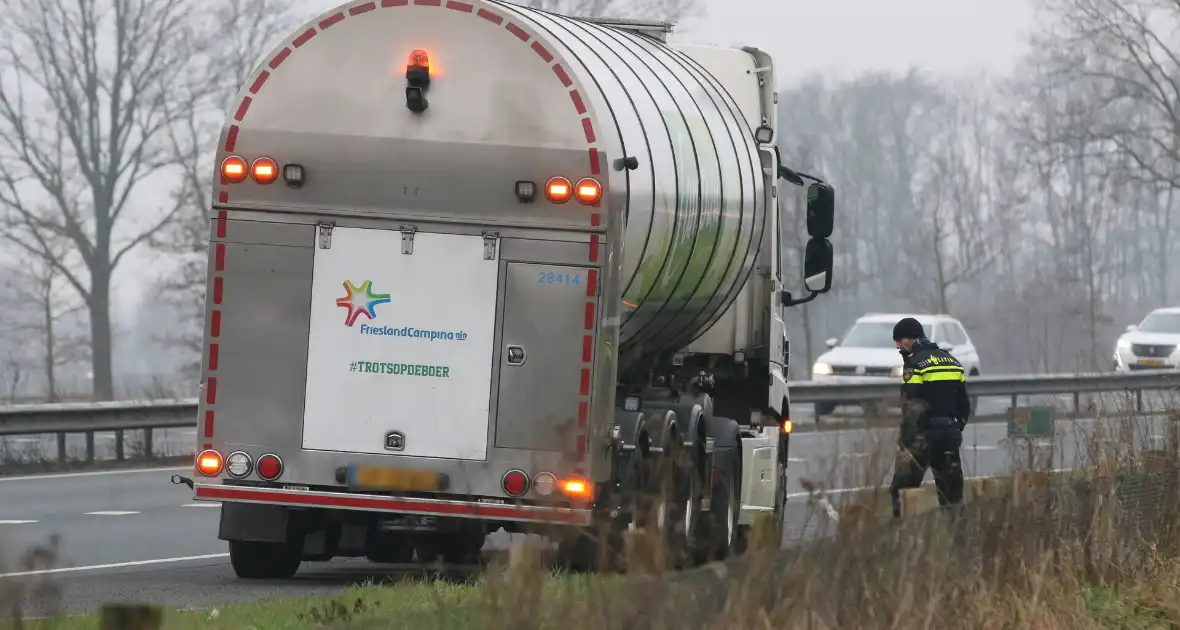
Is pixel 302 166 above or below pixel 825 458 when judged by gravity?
above

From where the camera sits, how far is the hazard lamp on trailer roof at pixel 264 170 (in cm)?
1067

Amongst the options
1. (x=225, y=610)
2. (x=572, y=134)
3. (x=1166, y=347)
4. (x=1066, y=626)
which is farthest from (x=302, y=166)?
(x=1166, y=347)

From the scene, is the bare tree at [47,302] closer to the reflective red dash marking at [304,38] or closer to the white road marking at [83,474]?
the white road marking at [83,474]

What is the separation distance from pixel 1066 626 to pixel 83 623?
3.95m

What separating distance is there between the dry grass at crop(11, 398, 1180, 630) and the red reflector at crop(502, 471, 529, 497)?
87 centimetres

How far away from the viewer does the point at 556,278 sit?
10516mm

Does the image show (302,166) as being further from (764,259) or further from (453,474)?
(764,259)

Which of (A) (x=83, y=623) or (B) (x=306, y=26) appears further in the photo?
(B) (x=306, y=26)

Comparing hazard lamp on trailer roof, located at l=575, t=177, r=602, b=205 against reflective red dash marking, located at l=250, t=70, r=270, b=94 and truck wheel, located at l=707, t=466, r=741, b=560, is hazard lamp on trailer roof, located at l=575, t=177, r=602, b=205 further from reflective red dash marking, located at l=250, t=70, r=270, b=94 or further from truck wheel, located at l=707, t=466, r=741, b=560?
truck wheel, located at l=707, t=466, r=741, b=560

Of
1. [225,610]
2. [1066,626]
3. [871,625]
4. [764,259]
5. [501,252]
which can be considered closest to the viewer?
[871,625]

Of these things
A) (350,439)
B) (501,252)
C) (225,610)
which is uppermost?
(501,252)

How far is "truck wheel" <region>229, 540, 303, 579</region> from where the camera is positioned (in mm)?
11961

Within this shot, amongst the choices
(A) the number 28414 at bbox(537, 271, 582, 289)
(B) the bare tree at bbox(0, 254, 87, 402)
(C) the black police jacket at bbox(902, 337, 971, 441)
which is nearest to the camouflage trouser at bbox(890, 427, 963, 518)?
(C) the black police jacket at bbox(902, 337, 971, 441)

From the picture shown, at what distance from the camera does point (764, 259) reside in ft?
46.9
